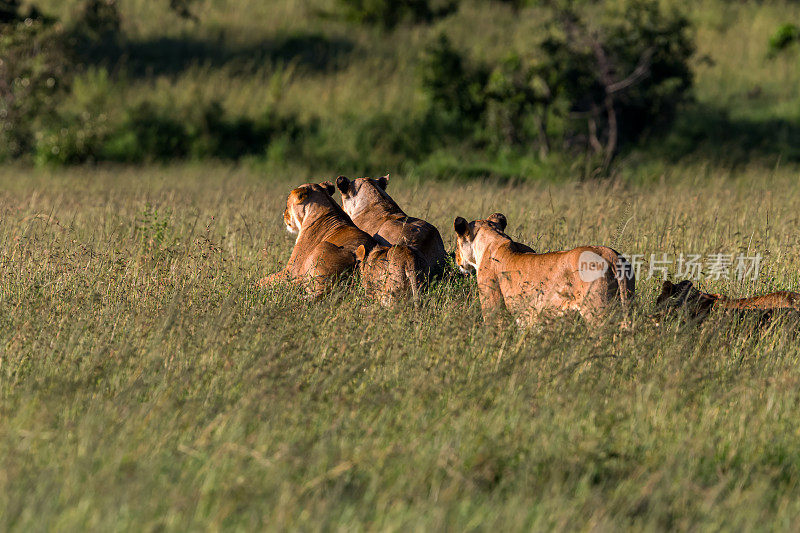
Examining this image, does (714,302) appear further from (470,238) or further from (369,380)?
(369,380)

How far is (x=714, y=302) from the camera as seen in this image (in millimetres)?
6109

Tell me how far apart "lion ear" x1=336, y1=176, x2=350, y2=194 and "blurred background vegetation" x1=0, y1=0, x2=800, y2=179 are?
7.46 meters

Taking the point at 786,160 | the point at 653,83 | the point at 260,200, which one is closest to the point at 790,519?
the point at 260,200

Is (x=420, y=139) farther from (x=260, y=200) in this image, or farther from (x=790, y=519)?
(x=790, y=519)

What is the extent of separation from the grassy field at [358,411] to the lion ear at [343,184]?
1.20 metres

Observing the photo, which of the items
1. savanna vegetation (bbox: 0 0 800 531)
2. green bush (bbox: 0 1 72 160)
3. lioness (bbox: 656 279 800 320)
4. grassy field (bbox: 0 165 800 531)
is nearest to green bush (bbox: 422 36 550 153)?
savanna vegetation (bbox: 0 0 800 531)

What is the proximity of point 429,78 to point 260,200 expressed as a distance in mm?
7926

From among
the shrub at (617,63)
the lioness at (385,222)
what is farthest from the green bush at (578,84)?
the lioness at (385,222)

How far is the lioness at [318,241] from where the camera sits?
21.5 ft

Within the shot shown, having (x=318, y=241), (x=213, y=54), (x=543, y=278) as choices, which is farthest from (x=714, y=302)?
(x=213, y=54)

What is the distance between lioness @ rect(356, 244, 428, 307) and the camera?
6238 millimetres

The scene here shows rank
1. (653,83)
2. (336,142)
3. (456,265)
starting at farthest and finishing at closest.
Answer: (336,142)
(653,83)
(456,265)

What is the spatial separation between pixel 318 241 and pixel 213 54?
18.5 m

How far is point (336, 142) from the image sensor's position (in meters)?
19.3
